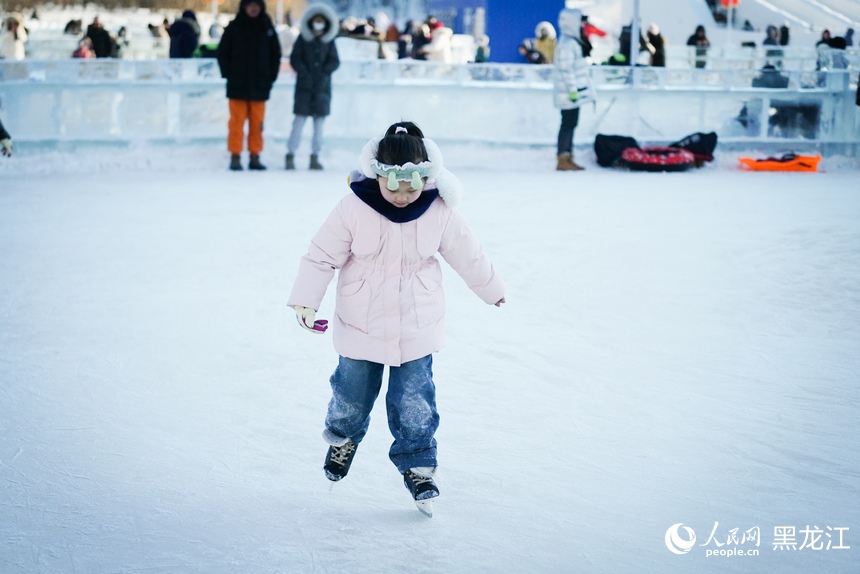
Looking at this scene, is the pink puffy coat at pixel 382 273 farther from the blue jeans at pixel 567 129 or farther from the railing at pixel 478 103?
the railing at pixel 478 103

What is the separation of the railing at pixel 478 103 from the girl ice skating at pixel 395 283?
26.2ft

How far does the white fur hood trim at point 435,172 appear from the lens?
8.32 ft

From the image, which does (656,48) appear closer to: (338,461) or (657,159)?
(657,159)

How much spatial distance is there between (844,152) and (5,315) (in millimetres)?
8840

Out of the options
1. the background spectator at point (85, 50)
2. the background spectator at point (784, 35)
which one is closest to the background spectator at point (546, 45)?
the background spectator at point (85, 50)

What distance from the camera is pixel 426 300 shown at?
2664mm

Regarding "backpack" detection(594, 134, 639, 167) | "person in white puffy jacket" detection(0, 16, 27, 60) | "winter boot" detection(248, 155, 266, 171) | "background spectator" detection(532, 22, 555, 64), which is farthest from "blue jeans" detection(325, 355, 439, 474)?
"background spectator" detection(532, 22, 555, 64)

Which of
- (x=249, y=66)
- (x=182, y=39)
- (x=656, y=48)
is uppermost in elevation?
(x=656, y=48)

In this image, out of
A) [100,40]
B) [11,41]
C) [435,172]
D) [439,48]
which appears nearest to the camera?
[435,172]

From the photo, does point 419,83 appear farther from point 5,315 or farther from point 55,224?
point 5,315

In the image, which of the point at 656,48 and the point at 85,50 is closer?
the point at 656,48

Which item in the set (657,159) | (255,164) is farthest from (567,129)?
(255,164)

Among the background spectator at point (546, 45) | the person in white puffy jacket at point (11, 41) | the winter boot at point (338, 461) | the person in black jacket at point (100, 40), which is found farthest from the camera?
the background spectator at point (546, 45)

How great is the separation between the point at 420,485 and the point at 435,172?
0.78m
